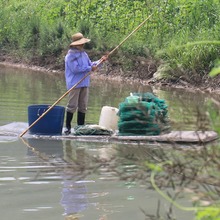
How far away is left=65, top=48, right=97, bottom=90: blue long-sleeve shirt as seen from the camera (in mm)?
11648

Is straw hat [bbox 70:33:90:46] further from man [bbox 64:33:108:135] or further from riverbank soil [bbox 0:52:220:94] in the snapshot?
riverbank soil [bbox 0:52:220:94]

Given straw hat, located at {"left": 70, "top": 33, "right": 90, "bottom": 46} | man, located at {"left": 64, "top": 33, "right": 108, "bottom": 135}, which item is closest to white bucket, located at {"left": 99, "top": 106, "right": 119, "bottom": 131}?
man, located at {"left": 64, "top": 33, "right": 108, "bottom": 135}

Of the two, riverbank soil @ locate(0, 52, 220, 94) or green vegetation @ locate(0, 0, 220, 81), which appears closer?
riverbank soil @ locate(0, 52, 220, 94)

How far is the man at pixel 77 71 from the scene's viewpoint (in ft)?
38.3

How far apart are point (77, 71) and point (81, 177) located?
775cm

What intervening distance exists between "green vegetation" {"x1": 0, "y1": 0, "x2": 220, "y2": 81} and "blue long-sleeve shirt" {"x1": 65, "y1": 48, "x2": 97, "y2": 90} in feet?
27.5

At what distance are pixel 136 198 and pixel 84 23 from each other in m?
20.0

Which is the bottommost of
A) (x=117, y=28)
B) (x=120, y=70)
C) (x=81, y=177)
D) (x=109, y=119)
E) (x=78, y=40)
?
(x=109, y=119)

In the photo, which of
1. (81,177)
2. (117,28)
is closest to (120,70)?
(117,28)

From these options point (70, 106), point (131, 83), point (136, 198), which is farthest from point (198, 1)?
point (136, 198)

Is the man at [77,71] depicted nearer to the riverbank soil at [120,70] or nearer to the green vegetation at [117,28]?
the riverbank soil at [120,70]

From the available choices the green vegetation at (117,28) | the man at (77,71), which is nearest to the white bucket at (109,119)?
the man at (77,71)

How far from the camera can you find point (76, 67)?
11.6m

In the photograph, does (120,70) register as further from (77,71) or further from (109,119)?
(77,71)
